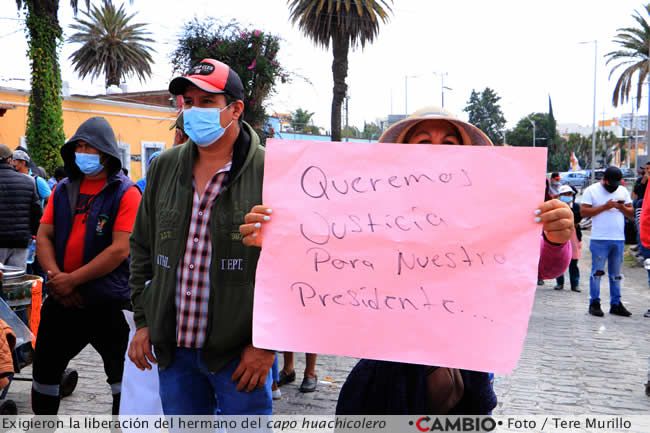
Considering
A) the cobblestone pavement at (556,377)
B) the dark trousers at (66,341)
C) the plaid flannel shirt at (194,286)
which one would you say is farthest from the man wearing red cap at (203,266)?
the cobblestone pavement at (556,377)

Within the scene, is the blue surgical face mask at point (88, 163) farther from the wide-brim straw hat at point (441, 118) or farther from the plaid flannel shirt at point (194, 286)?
the wide-brim straw hat at point (441, 118)

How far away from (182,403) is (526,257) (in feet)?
5.00

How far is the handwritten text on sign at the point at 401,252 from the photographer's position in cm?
192

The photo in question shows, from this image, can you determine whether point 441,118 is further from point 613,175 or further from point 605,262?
point 605,262

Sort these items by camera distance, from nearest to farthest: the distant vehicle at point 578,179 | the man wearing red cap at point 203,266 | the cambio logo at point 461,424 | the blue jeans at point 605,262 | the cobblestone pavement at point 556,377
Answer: the cambio logo at point 461,424 → the man wearing red cap at point 203,266 → the cobblestone pavement at point 556,377 → the blue jeans at point 605,262 → the distant vehicle at point 578,179

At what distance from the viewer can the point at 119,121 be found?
25.1m

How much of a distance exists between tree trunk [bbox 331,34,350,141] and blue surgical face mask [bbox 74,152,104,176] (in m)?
15.9

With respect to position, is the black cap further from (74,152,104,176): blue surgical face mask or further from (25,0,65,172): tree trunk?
(25,0,65,172): tree trunk

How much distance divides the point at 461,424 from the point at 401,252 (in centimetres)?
58

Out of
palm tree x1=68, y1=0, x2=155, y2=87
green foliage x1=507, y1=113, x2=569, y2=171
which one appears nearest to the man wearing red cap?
palm tree x1=68, y1=0, x2=155, y2=87

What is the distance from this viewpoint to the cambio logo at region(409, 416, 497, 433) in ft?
6.70

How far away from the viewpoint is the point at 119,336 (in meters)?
3.76

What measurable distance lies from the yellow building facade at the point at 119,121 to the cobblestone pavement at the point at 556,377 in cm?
1630

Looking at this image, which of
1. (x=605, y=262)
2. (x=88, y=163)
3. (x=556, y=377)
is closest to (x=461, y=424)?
(x=88, y=163)
